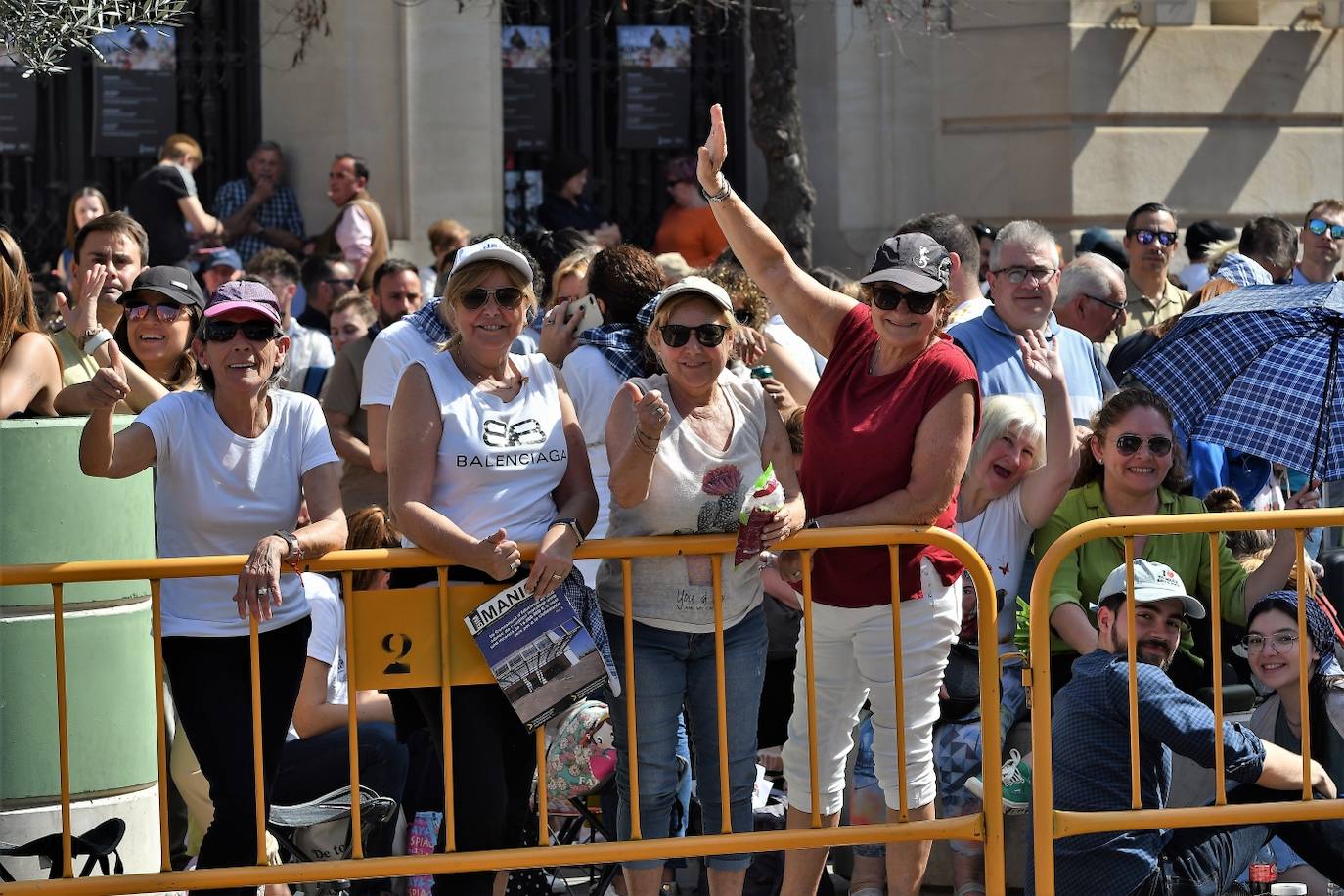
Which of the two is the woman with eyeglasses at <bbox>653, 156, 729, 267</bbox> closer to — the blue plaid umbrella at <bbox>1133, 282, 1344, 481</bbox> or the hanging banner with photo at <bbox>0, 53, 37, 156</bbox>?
the hanging banner with photo at <bbox>0, 53, 37, 156</bbox>

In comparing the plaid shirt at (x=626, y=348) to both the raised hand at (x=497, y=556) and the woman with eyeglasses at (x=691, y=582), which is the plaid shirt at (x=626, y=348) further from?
the raised hand at (x=497, y=556)

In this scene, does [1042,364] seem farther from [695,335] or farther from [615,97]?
[615,97]

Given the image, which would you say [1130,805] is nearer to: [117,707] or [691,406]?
[691,406]

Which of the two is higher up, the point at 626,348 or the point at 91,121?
the point at 91,121

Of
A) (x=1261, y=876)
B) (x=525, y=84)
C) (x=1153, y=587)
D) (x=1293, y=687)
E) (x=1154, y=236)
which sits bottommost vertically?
(x=1261, y=876)

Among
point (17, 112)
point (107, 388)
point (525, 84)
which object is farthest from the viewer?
point (525, 84)

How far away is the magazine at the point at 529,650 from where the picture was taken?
17.7 feet

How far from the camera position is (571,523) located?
5.46 meters

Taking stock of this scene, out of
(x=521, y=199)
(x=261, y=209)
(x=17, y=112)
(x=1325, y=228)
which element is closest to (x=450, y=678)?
(x=1325, y=228)

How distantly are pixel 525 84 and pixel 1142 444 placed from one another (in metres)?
7.44

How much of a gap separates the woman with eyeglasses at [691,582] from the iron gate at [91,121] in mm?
8000

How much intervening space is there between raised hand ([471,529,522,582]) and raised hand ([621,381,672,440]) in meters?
0.48

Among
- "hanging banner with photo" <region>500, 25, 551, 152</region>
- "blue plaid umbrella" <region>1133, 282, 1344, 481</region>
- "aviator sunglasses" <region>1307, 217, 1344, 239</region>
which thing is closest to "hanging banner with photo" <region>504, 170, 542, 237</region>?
"hanging banner with photo" <region>500, 25, 551, 152</region>

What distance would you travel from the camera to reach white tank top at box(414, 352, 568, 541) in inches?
215
